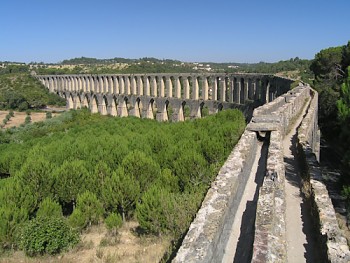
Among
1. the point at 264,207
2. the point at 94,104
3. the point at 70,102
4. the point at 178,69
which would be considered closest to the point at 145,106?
the point at 94,104

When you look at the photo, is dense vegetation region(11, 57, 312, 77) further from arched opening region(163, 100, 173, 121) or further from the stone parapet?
the stone parapet

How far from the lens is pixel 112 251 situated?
10250 mm

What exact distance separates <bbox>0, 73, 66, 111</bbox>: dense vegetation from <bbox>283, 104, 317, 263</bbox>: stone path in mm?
69635

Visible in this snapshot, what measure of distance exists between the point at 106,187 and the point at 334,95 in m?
20.4

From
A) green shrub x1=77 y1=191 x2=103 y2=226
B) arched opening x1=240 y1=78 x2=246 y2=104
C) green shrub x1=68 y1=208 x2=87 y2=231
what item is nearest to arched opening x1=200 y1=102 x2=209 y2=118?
arched opening x1=240 y1=78 x2=246 y2=104

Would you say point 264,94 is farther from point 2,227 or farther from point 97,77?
point 97,77

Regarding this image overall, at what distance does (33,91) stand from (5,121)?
2039cm

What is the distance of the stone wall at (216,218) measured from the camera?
406cm

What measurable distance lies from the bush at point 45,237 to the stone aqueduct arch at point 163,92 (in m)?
20.1

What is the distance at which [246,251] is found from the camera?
16.5ft

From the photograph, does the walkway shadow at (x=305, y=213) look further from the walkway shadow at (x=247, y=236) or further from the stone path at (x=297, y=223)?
the walkway shadow at (x=247, y=236)

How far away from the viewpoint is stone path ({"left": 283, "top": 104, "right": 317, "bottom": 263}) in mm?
5030

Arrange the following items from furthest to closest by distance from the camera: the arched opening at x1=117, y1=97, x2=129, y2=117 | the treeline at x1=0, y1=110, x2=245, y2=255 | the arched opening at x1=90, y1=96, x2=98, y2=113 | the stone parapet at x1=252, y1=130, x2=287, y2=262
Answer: the arched opening at x1=90, y1=96, x2=98, y2=113
the arched opening at x1=117, y1=97, x2=129, y2=117
the treeline at x1=0, y1=110, x2=245, y2=255
the stone parapet at x1=252, y1=130, x2=287, y2=262

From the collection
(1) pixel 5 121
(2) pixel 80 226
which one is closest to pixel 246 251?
(2) pixel 80 226
